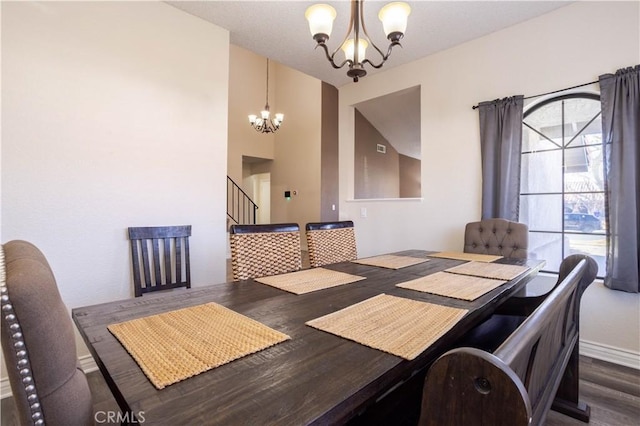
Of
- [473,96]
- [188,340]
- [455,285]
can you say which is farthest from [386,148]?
[188,340]

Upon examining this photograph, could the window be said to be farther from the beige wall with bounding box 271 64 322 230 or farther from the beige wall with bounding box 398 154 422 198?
the beige wall with bounding box 398 154 422 198

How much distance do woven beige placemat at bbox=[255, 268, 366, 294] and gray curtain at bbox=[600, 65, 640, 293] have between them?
197 cm

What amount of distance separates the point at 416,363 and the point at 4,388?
2393 mm

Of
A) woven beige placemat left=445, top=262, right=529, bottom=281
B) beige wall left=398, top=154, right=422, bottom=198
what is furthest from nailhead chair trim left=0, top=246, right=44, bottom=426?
beige wall left=398, top=154, right=422, bottom=198

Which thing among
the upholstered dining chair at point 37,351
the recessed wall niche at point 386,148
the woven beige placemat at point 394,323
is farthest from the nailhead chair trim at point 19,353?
the recessed wall niche at point 386,148

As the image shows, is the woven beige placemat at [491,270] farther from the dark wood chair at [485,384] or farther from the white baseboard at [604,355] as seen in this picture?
the white baseboard at [604,355]

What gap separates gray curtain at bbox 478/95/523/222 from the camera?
2535mm

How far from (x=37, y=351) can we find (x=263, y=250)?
1238mm

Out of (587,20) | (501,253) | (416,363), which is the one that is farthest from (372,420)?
(587,20)

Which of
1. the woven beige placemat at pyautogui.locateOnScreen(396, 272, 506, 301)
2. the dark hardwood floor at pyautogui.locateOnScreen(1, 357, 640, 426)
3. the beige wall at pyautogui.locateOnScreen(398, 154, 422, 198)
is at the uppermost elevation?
the beige wall at pyautogui.locateOnScreen(398, 154, 422, 198)

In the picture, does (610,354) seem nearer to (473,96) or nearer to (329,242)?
(329,242)

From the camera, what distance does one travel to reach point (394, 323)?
901mm

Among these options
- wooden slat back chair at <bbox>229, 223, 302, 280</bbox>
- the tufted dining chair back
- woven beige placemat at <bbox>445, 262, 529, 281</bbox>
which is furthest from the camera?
the tufted dining chair back

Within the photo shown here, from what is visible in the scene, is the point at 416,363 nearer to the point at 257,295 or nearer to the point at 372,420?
the point at 372,420
